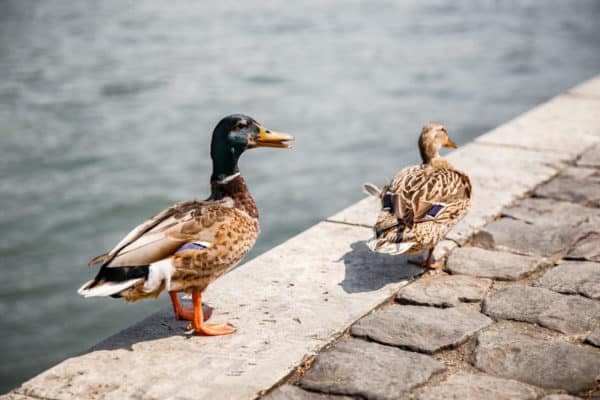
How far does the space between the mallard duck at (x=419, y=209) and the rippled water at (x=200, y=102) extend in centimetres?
286

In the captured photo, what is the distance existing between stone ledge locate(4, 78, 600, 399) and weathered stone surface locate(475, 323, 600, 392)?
0.62 meters

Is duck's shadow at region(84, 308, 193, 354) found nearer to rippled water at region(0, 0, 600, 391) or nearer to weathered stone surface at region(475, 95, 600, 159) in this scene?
rippled water at region(0, 0, 600, 391)

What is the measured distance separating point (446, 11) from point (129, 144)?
385 inches

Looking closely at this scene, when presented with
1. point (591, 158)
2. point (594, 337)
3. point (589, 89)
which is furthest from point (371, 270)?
point (589, 89)

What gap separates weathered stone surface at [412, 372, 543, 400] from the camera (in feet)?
9.81

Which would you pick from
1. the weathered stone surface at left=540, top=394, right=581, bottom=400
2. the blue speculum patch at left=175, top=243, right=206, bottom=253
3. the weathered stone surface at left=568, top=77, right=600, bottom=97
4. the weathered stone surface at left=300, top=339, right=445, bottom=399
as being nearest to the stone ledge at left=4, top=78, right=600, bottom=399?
the weathered stone surface at left=300, top=339, right=445, bottom=399

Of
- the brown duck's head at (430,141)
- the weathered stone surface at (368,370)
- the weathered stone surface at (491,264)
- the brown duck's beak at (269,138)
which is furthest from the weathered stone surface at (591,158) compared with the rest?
the weathered stone surface at (368,370)

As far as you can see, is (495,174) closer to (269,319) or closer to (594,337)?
(594,337)

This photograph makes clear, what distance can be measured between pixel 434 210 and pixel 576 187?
66.2 inches

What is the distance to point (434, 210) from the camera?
13.5ft

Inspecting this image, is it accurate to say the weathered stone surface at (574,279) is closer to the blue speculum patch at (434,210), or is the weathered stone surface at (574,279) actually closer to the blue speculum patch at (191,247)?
the blue speculum patch at (434,210)

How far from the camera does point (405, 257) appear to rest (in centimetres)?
446

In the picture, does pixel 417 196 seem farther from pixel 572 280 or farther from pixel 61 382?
pixel 61 382

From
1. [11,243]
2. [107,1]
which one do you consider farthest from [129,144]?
[107,1]
